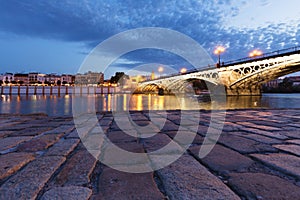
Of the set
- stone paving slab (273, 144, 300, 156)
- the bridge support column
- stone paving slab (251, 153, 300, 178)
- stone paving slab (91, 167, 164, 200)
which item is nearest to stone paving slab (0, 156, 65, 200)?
stone paving slab (91, 167, 164, 200)

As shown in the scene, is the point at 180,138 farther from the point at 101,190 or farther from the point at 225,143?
the point at 101,190

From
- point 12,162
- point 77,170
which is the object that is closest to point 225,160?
point 77,170

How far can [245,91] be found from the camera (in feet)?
107

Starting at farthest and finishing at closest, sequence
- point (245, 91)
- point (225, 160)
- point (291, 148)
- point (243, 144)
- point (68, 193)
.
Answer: point (245, 91)
point (243, 144)
point (291, 148)
point (225, 160)
point (68, 193)

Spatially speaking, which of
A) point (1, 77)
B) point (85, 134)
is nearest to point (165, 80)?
point (85, 134)

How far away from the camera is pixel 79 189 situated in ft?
3.47

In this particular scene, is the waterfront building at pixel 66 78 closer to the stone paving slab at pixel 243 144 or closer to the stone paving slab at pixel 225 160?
the stone paving slab at pixel 243 144

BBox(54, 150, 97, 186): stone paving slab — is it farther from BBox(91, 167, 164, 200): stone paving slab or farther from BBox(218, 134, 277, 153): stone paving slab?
BBox(218, 134, 277, 153): stone paving slab

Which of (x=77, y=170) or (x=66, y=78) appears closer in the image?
(x=77, y=170)

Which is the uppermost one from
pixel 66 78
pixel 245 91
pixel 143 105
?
pixel 66 78

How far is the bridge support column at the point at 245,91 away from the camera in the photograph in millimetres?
30886

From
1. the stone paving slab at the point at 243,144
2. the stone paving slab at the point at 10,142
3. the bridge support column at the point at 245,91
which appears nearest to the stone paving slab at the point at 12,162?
the stone paving slab at the point at 10,142

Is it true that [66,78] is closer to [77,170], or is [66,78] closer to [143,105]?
[143,105]

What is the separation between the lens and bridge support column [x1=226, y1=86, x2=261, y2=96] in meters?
30.9
